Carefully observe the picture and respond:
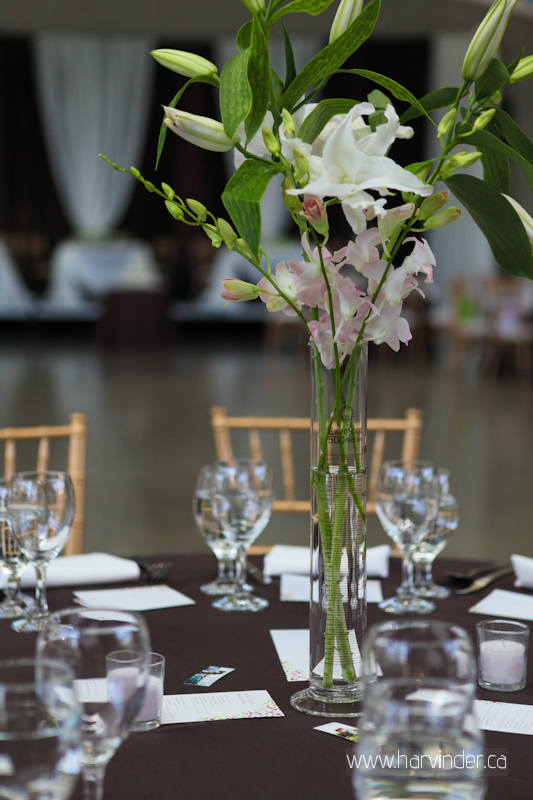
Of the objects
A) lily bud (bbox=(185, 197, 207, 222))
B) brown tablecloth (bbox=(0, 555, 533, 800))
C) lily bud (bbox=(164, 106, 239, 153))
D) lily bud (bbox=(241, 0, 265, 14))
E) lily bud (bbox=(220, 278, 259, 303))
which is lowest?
brown tablecloth (bbox=(0, 555, 533, 800))

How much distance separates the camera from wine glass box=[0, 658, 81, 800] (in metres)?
0.72

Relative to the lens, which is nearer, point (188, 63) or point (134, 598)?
point (188, 63)

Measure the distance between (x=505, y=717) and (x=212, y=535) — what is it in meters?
0.58

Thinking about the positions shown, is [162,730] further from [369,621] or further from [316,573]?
[369,621]

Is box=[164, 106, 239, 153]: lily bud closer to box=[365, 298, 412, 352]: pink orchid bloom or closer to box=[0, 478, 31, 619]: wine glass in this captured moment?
box=[365, 298, 412, 352]: pink orchid bloom

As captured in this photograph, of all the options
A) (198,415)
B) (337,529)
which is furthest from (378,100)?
(198,415)

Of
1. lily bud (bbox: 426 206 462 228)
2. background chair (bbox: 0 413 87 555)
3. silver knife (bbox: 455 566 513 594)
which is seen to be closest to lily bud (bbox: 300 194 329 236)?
lily bud (bbox: 426 206 462 228)

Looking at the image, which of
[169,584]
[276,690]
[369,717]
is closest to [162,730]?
[276,690]

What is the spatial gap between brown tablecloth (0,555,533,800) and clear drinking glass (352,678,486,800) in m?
0.23

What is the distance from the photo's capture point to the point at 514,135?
45.6 inches

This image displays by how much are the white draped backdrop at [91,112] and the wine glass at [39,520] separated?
13.2 metres

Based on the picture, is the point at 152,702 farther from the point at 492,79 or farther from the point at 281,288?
the point at 492,79

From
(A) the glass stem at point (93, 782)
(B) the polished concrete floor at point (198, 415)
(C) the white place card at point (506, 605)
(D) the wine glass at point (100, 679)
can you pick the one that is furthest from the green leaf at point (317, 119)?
(B) the polished concrete floor at point (198, 415)

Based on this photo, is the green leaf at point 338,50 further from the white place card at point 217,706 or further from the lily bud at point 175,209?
the white place card at point 217,706
